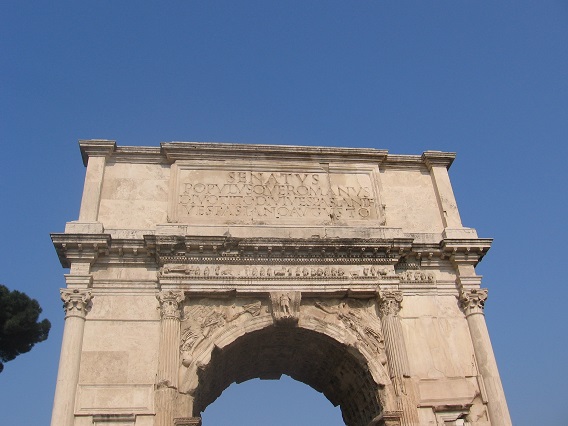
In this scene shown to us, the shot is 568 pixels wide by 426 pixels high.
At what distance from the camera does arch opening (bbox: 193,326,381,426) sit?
11805 mm

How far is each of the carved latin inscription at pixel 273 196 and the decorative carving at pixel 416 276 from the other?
1.61 metres

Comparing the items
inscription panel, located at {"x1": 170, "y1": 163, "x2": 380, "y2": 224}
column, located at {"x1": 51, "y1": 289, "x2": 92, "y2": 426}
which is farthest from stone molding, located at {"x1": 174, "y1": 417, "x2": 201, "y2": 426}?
inscription panel, located at {"x1": 170, "y1": 163, "x2": 380, "y2": 224}

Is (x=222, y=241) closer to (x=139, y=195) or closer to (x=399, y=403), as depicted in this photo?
(x=139, y=195)

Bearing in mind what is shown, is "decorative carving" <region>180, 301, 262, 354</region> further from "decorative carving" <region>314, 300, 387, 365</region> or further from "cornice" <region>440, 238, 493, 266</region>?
"cornice" <region>440, 238, 493, 266</region>

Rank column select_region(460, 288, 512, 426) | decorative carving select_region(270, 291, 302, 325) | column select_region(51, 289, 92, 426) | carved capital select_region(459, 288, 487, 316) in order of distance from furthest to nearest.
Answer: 1. carved capital select_region(459, 288, 487, 316)
2. decorative carving select_region(270, 291, 302, 325)
3. column select_region(460, 288, 512, 426)
4. column select_region(51, 289, 92, 426)

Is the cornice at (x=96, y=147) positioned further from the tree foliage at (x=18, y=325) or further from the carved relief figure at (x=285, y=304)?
the tree foliage at (x=18, y=325)

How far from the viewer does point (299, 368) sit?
47.0 feet

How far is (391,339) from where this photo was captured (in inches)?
455

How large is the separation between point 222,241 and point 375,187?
423 cm

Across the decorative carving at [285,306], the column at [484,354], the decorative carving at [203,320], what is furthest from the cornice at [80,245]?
the column at [484,354]

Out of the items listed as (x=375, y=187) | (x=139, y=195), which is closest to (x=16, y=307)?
(x=139, y=195)

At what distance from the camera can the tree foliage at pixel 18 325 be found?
19.5 m

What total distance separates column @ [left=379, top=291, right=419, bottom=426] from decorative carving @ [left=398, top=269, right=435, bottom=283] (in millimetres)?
577

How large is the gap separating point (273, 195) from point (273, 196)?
3 centimetres
